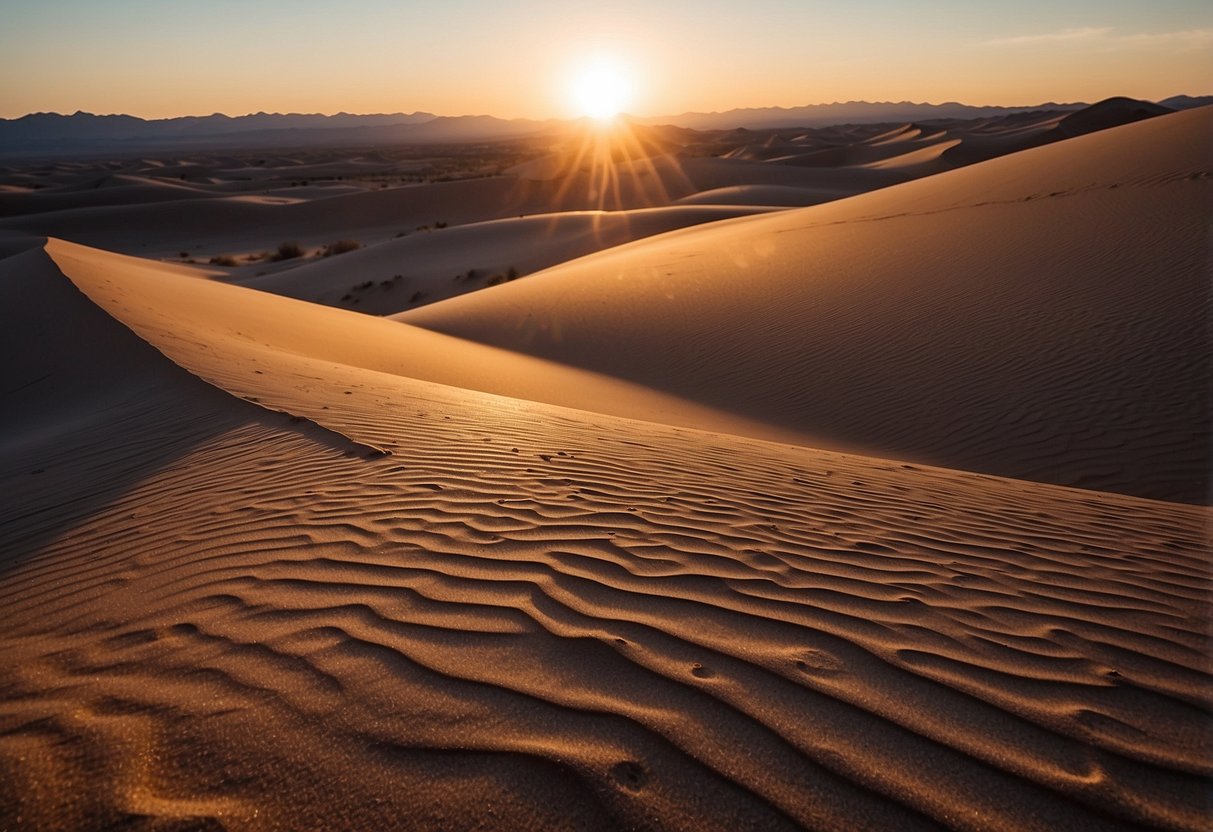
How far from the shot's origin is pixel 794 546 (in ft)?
11.4

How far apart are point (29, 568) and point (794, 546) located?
11.9ft

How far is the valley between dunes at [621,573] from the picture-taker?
72.9 inches

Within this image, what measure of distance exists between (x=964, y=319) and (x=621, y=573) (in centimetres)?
868

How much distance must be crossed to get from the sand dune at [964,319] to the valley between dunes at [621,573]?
0.07 m

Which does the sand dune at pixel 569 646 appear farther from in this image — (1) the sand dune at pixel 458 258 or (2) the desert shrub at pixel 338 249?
(2) the desert shrub at pixel 338 249

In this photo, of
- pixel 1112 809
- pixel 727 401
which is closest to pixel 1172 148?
pixel 727 401

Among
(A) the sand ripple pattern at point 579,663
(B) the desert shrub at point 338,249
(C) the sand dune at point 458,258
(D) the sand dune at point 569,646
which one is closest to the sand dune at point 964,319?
(D) the sand dune at point 569,646

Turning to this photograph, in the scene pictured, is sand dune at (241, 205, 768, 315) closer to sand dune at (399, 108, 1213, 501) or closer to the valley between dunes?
sand dune at (399, 108, 1213, 501)

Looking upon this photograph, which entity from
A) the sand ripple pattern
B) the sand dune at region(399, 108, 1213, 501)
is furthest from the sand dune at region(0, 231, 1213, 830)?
the sand dune at region(399, 108, 1213, 501)

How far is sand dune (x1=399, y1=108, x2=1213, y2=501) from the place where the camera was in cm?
727

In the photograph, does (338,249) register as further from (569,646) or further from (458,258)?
(569,646)

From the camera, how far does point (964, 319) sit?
9.88 m

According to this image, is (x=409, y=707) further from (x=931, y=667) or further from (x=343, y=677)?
(x=931, y=667)

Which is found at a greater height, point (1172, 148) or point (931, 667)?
point (1172, 148)
